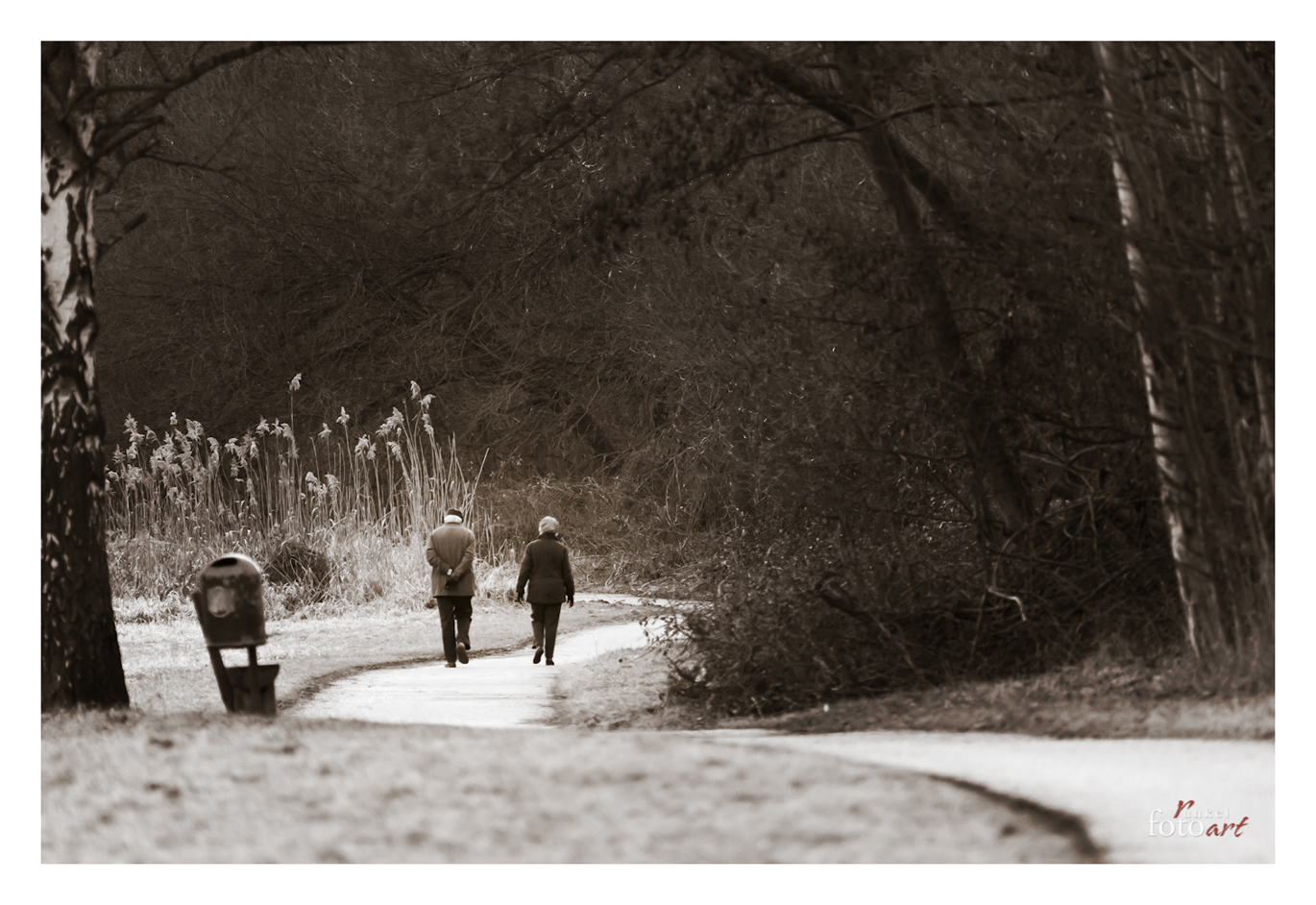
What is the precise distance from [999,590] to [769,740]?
2065 mm

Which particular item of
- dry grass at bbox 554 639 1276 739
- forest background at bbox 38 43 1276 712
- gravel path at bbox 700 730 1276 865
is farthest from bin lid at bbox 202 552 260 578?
dry grass at bbox 554 639 1276 739

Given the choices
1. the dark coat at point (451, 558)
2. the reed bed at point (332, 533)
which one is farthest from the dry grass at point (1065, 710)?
the reed bed at point (332, 533)

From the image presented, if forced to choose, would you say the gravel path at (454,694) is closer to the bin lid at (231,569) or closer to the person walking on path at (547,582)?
the person walking on path at (547,582)

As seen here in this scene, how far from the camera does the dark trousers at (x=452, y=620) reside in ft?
42.3

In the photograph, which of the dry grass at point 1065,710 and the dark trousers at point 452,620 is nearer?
the dry grass at point 1065,710

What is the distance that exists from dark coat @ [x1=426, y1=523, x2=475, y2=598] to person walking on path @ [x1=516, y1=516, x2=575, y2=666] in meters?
0.48

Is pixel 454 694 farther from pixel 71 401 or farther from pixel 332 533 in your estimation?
pixel 332 533

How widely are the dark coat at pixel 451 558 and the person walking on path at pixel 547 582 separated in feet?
1.58

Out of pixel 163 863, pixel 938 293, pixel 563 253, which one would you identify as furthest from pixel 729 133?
pixel 563 253

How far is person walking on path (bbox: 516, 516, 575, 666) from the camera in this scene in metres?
13.0

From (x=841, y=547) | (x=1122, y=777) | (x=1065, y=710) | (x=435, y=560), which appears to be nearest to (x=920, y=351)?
(x=841, y=547)

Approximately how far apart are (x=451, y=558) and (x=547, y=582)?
2.84 feet

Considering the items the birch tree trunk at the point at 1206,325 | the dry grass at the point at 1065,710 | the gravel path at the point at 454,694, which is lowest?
the gravel path at the point at 454,694

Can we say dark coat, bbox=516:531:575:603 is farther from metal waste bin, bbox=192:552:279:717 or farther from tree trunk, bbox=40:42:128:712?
metal waste bin, bbox=192:552:279:717
